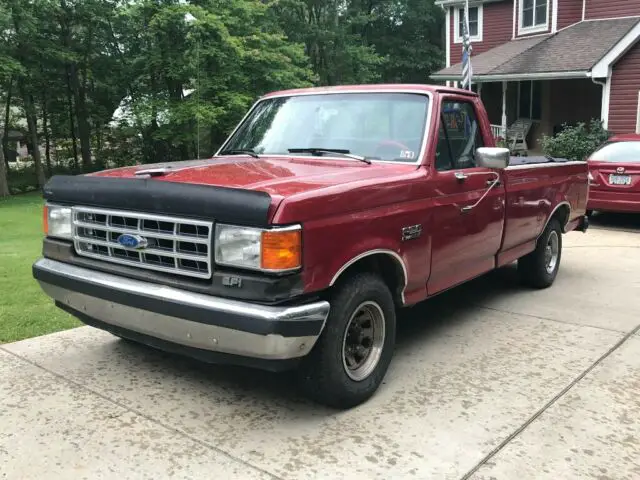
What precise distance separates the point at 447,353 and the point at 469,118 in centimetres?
196

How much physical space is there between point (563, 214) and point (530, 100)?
19.5 metres

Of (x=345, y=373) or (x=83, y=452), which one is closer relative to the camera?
(x=83, y=452)

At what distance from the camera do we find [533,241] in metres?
6.16

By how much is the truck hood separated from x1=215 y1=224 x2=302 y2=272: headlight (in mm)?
220

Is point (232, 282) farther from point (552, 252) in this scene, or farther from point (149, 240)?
point (552, 252)

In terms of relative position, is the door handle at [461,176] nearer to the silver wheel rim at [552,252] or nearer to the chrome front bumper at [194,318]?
the chrome front bumper at [194,318]

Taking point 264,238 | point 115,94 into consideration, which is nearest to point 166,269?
point 264,238

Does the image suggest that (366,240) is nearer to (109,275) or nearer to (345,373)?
(345,373)

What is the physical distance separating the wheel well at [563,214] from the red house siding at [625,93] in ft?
44.5

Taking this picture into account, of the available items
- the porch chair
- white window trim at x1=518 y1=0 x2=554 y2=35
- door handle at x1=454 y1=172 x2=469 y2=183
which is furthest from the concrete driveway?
white window trim at x1=518 y1=0 x2=554 y2=35

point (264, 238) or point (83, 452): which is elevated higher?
point (264, 238)

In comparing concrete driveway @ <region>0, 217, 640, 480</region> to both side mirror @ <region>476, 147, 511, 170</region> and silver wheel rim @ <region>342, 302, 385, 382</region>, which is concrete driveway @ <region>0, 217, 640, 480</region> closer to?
silver wheel rim @ <region>342, 302, 385, 382</region>

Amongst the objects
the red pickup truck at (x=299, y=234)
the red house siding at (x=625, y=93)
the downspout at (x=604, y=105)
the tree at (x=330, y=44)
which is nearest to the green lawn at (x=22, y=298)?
the red pickup truck at (x=299, y=234)

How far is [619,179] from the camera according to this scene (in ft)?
34.1
